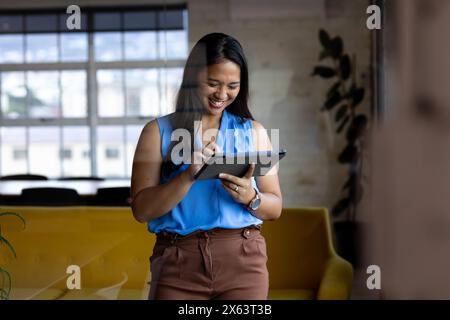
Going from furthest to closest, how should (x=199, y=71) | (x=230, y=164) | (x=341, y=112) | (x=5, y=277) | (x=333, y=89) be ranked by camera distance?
1. (x=333, y=89)
2. (x=341, y=112)
3. (x=5, y=277)
4. (x=199, y=71)
5. (x=230, y=164)

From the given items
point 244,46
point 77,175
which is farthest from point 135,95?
point 244,46

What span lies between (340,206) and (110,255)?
653mm

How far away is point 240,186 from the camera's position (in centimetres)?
127

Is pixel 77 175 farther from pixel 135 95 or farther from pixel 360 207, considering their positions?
pixel 360 207

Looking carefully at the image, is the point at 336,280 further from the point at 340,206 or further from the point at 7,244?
the point at 7,244

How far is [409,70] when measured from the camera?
4.64ft

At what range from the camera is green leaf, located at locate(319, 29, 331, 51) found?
1753mm

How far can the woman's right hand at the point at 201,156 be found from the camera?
126 centimetres

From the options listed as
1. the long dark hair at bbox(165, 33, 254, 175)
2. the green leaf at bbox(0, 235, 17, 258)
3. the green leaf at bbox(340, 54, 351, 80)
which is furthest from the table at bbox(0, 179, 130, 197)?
the green leaf at bbox(340, 54, 351, 80)

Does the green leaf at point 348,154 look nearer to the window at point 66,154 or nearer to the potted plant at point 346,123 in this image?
the potted plant at point 346,123

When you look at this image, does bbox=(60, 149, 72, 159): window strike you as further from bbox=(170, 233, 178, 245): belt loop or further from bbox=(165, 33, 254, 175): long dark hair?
bbox=(170, 233, 178, 245): belt loop

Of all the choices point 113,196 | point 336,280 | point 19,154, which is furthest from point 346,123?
point 19,154

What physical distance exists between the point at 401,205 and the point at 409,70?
1.02ft
